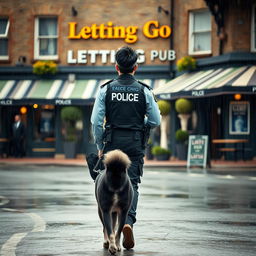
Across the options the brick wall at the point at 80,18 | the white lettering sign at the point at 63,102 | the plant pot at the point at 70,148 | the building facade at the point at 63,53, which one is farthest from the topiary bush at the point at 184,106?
the plant pot at the point at 70,148

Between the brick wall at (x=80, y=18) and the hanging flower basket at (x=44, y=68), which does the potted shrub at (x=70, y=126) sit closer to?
the hanging flower basket at (x=44, y=68)

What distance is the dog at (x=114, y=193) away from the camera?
787 cm

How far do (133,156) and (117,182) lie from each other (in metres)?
0.99

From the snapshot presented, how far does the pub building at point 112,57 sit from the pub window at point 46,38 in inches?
1.7

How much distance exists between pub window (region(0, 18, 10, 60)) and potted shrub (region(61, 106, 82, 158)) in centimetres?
386

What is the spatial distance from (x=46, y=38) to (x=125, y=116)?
96.9ft

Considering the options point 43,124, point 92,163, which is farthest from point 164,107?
point 92,163

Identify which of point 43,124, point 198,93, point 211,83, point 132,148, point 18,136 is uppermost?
point 211,83

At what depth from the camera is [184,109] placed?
33562mm

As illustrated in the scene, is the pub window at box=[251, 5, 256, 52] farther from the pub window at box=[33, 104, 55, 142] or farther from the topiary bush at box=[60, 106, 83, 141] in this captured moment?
the pub window at box=[33, 104, 55, 142]

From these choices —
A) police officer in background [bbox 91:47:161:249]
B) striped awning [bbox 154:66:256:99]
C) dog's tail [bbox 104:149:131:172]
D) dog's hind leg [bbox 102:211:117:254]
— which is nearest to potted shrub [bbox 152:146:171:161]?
striped awning [bbox 154:66:256:99]

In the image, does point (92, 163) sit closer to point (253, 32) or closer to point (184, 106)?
point (184, 106)

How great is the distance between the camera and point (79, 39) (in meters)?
37.5

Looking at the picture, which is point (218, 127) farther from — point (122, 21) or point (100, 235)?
point (100, 235)
